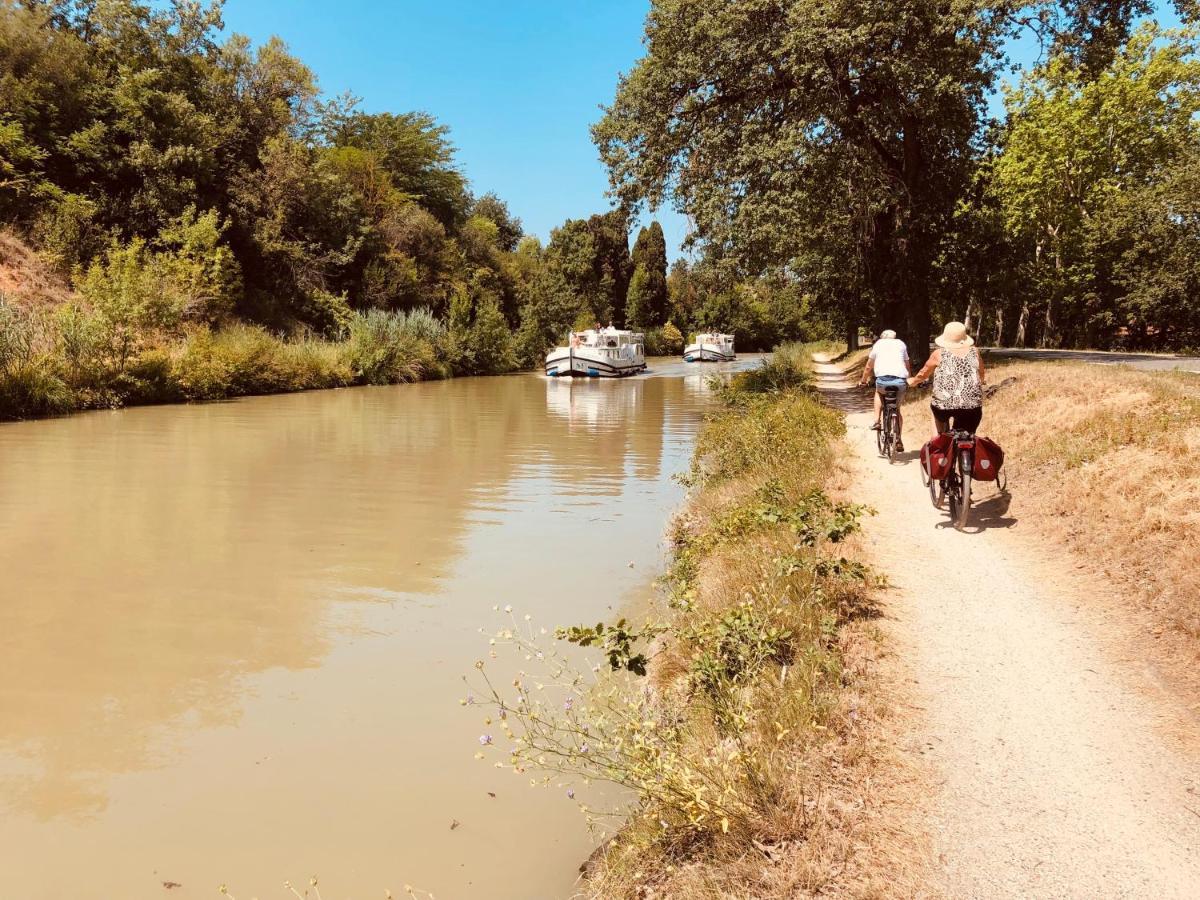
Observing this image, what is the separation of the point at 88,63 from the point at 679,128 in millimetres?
27464

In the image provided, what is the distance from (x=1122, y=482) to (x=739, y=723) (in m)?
5.55

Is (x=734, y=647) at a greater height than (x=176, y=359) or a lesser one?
lesser

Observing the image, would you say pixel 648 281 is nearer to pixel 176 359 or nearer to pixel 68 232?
pixel 68 232

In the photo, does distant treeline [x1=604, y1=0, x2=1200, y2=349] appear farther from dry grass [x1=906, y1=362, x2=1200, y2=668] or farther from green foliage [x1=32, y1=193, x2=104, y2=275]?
green foliage [x1=32, y1=193, x2=104, y2=275]

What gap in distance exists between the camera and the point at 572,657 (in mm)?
5605

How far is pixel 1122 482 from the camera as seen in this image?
6.89 m

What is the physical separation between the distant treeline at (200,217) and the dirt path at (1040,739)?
15276mm

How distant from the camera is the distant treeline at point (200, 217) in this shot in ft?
76.6

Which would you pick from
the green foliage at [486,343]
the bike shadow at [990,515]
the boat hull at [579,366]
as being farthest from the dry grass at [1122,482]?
the green foliage at [486,343]

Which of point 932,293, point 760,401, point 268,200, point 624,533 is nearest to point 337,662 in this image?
point 624,533

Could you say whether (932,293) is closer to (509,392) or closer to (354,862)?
(509,392)

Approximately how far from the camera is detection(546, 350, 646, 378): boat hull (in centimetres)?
4259

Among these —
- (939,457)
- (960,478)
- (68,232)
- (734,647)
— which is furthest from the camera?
(68,232)

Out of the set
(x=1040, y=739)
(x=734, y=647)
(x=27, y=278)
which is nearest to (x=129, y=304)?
(x=27, y=278)
